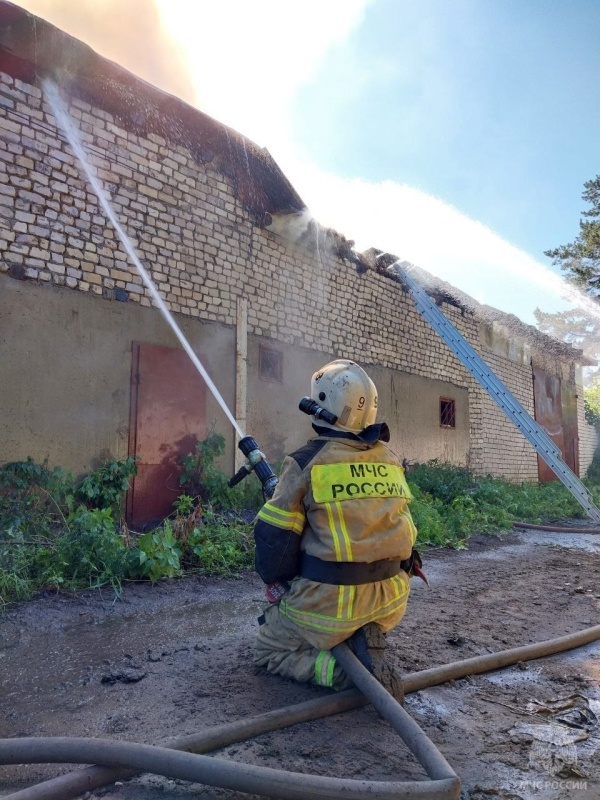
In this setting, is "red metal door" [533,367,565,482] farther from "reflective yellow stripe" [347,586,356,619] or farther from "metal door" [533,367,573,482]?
"reflective yellow stripe" [347,586,356,619]

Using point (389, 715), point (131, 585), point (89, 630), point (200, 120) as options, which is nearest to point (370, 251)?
point (200, 120)

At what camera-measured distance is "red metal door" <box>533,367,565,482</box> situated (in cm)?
1684

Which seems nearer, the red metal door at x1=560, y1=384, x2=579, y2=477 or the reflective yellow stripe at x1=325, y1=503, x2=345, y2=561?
the reflective yellow stripe at x1=325, y1=503, x2=345, y2=561

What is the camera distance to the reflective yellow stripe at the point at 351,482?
2539mm

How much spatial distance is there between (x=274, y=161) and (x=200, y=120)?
1181 mm

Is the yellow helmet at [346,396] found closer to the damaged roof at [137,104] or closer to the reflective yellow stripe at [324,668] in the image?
the reflective yellow stripe at [324,668]

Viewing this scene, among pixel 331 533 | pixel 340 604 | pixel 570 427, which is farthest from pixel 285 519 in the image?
pixel 570 427

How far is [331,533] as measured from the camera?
2.53m

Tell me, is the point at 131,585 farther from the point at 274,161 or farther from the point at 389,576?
the point at 274,161

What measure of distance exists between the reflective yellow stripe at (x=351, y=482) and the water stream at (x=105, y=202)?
10.8 ft

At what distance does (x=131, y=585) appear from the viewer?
186 inches

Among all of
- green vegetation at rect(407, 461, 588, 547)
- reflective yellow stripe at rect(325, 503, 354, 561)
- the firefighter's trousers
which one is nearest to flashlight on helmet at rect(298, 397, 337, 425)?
reflective yellow stripe at rect(325, 503, 354, 561)

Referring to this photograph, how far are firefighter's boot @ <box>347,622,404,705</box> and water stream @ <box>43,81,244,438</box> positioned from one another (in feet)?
11.2

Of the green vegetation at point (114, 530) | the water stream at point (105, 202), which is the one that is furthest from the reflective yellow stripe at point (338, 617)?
the water stream at point (105, 202)
